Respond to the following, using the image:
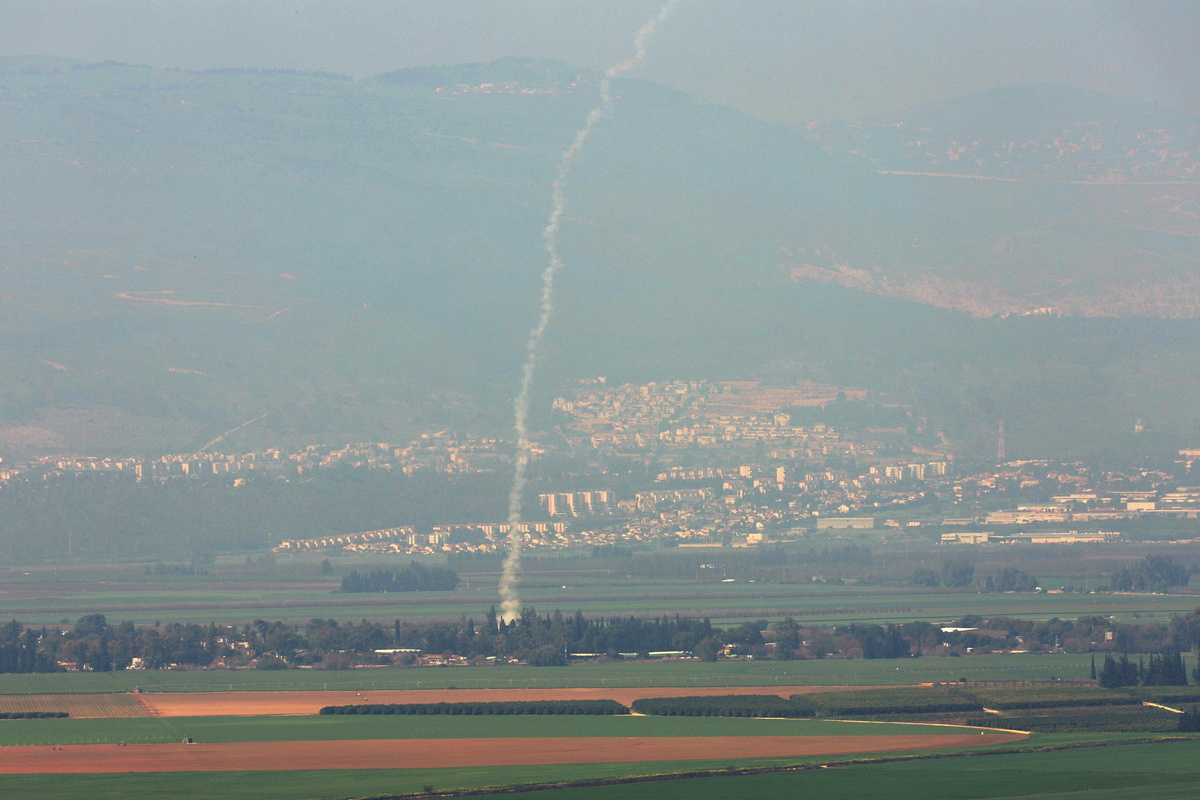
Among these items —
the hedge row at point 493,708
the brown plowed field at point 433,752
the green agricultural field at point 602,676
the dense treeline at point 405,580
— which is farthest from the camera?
the dense treeline at point 405,580

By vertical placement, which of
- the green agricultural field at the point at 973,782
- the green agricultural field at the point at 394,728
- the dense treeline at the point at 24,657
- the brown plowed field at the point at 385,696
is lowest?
the green agricultural field at the point at 973,782

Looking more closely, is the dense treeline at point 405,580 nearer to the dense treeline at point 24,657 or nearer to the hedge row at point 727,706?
the dense treeline at point 24,657

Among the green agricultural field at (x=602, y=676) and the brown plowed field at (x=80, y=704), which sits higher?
the green agricultural field at (x=602, y=676)

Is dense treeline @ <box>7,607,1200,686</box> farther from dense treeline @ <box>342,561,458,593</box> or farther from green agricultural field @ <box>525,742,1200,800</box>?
dense treeline @ <box>342,561,458,593</box>

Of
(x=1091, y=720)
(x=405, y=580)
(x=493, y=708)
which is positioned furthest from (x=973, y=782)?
(x=405, y=580)

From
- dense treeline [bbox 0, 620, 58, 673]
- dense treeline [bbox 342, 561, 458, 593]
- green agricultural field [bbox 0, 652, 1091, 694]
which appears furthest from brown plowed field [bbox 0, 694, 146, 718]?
dense treeline [bbox 342, 561, 458, 593]

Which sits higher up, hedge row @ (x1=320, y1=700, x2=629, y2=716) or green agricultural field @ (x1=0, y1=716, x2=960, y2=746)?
hedge row @ (x1=320, y1=700, x2=629, y2=716)

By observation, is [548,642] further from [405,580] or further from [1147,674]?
[405,580]

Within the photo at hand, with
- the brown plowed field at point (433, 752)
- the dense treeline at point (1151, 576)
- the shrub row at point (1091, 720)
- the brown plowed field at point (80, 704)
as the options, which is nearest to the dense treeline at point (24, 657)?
the brown plowed field at point (80, 704)
